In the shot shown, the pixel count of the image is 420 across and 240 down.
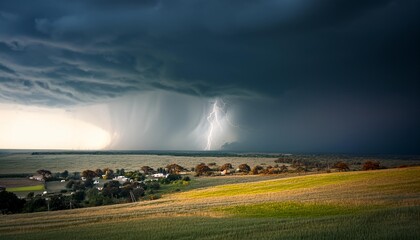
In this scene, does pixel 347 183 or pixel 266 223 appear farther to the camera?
pixel 347 183

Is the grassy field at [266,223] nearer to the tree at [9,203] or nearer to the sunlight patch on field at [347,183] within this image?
the sunlight patch on field at [347,183]

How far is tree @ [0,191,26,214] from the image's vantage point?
191ft

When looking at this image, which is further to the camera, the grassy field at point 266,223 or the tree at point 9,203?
the tree at point 9,203

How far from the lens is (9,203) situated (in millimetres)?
59500

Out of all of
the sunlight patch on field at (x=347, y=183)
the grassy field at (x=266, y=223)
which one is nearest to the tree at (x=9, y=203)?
the sunlight patch on field at (x=347, y=183)

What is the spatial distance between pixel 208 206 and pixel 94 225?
1371cm

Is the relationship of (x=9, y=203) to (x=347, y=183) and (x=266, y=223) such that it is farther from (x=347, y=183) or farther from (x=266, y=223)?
(x=347, y=183)

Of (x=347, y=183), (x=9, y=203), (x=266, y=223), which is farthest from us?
(x=9, y=203)

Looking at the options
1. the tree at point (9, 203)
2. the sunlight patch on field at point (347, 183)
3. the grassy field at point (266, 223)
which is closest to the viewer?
the grassy field at point (266, 223)

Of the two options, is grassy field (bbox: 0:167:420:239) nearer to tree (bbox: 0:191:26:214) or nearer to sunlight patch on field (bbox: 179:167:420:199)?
sunlight patch on field (bbox: 179:167:420:199)

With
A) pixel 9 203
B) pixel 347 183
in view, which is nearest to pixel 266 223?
pixel 347 183

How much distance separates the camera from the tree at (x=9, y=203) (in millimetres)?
58188

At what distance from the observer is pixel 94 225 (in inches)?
1102

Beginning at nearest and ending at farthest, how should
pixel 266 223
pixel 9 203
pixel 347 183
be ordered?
pixel 266 223 → pixel 347 183 → pixel 9 203
